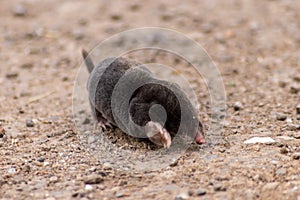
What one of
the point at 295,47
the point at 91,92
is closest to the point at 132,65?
the point at 91,92

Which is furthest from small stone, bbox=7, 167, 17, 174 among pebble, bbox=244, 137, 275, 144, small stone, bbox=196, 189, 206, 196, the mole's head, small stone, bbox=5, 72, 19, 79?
small stone, bbox=5, 72, 19, 79

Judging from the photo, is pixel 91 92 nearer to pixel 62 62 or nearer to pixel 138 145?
pixel 138 145

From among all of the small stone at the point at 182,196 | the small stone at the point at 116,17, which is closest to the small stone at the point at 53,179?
the small stone at the point at 182,196

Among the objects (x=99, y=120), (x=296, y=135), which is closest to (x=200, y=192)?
(x=296, y=135)

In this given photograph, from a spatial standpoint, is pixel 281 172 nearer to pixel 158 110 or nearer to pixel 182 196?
pixel 182 196

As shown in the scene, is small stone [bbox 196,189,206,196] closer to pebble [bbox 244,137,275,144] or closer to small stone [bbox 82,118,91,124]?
pebble [bbox 244,137,275,144]

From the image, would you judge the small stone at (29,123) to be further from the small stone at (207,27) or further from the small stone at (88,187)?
the small stone at (207,27)

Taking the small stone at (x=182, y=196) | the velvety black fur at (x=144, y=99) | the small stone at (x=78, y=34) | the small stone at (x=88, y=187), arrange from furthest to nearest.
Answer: the small stone at (x=78, y=34)
the velvety black fur at (x=144, y=99)
the small stone at (x=88, y=187)
the small stone at (x=182, y=196)
